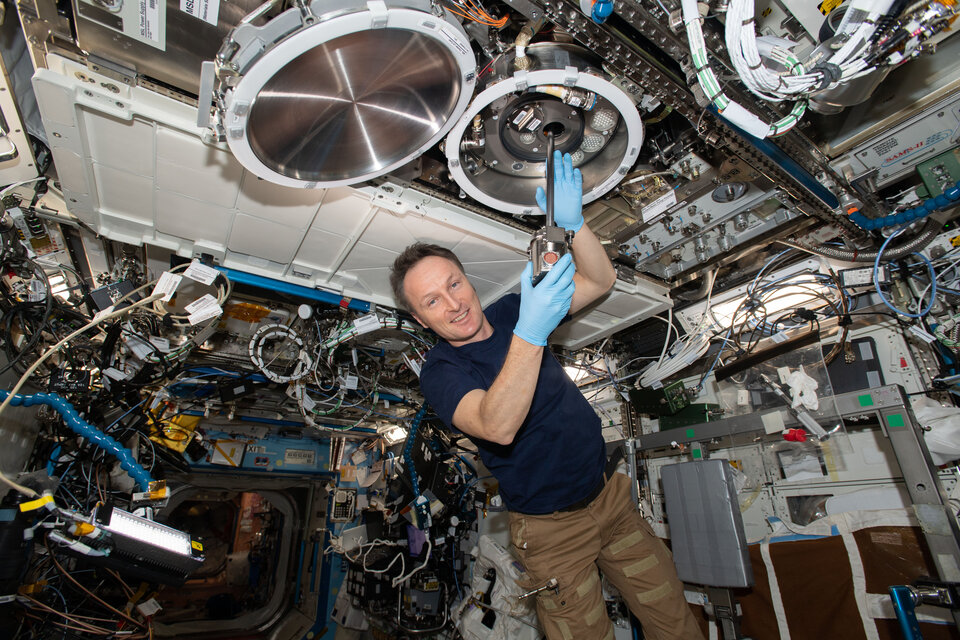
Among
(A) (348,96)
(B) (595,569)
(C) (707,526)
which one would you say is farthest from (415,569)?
(A) (348,96)

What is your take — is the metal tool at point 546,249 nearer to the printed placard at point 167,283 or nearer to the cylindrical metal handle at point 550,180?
the cylindrical metal handle at point 550,180

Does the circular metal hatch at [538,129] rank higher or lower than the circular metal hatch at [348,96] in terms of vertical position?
higher

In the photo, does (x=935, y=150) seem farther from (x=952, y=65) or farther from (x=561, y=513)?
(x=561, y=513)

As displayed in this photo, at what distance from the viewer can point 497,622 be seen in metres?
3.80

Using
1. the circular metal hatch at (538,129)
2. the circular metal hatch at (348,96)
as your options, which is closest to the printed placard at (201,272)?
the circular metal hatch at (348,96)

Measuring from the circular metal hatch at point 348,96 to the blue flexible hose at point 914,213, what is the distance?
1982 millimetres

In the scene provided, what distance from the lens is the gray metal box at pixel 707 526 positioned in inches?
85.6

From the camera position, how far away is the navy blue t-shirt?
1874 millimetres

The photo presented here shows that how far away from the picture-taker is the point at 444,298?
193 cm

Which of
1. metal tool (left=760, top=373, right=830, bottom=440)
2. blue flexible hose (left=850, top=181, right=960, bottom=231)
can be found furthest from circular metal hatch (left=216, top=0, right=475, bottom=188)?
metal tool (left=760, top=373, right=830, bottom=440)

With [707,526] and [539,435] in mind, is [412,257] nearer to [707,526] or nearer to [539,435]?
[539,435]

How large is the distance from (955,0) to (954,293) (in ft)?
4.95

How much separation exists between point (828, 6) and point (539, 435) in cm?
177

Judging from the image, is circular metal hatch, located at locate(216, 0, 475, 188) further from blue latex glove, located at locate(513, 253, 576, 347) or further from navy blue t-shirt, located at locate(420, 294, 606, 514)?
navy blue t-shirt, located at locate(420, 294, 606, 514)
